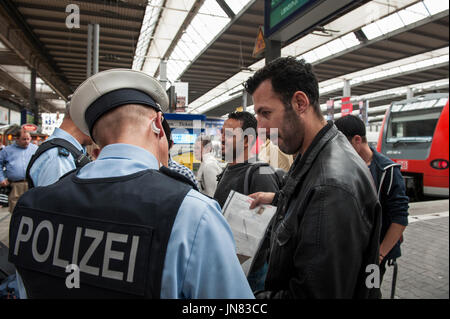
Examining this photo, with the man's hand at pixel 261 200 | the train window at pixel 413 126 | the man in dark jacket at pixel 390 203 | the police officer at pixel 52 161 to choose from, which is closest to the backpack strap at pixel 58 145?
the police officer at pixel 52 161

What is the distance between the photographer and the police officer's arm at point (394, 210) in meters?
2.14

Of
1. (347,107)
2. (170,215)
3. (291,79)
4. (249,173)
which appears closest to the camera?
(170,215)

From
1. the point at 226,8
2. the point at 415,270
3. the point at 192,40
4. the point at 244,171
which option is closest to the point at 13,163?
the point at 244,171

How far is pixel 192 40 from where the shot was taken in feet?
39.4

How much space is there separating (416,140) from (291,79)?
674 cm

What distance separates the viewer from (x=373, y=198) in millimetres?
1164

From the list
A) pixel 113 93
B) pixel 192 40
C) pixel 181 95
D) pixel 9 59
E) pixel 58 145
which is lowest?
Answer: pixel 58 145

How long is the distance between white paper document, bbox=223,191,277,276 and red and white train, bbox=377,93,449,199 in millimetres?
4617

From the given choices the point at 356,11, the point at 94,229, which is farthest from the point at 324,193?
the point at 356,11

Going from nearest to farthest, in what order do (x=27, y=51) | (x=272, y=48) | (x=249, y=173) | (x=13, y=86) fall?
(x=249, y=173), (x=272, y=48), (x=27, y=51), (x=13, y=86)

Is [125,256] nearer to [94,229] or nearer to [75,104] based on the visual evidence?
[94,229]

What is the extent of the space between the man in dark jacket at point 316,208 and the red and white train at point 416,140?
4705 mm

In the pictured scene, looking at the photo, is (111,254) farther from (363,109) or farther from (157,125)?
(363,109)

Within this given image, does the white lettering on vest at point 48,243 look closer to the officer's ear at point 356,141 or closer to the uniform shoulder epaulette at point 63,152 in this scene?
the uniform shoulder epaulette at point 63,152
